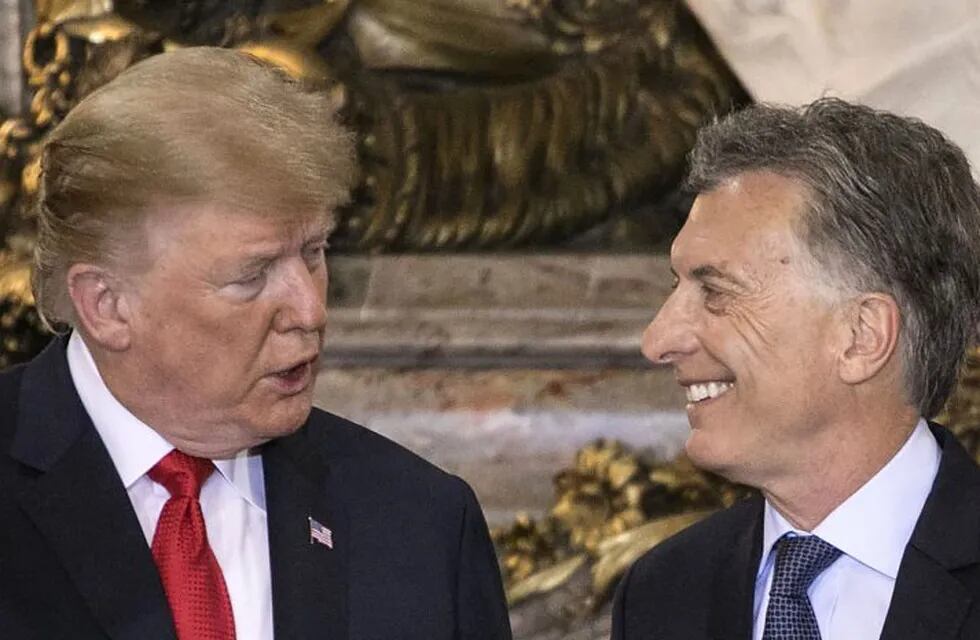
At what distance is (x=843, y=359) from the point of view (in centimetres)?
277

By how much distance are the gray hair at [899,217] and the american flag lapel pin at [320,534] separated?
0.73 metres

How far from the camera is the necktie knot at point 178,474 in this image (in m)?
2.69

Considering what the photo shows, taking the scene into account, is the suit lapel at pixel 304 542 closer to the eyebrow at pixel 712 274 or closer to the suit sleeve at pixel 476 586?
the suit sleeve at pixel 476 586

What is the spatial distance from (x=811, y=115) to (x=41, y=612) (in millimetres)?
1185

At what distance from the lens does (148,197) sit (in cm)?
260

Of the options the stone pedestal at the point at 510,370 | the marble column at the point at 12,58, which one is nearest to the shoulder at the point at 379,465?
the stone pedestal at the point at 510,370

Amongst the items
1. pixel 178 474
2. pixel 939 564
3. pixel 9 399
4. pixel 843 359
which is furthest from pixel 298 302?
pixel 939 564

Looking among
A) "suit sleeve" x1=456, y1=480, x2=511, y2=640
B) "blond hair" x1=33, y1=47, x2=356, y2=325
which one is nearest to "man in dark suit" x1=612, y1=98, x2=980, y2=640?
"suit sleeve" x1=456, y1=480, x2=511, y2=640

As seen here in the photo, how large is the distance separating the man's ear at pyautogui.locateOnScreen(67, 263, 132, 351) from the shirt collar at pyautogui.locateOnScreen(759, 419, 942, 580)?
0.93 metres

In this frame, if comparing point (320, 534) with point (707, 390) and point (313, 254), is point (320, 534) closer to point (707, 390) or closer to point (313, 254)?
point (313, 254)

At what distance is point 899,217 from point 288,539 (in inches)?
34.9

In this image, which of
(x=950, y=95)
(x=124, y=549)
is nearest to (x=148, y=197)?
(x=124, y=549)

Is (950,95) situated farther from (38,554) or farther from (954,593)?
(38,554)

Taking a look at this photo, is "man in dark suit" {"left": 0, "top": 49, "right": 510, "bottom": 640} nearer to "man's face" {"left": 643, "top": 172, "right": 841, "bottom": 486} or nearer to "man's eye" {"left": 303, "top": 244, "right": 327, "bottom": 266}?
"man's eye" {"left": 303, "top": 244, "right": 327, "bottom": 266}
